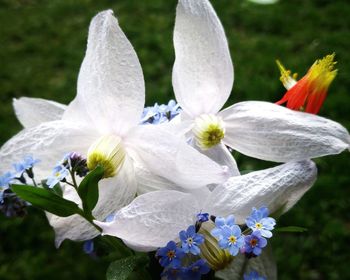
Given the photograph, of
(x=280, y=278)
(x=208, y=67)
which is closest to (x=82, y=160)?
(x=208, y=67)

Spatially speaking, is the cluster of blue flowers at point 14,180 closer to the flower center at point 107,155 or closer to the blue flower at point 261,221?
the flower center at point 107,155

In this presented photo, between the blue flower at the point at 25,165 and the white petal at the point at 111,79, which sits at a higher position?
the white petal at the point at 111,79

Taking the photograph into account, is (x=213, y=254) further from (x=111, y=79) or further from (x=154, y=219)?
(x=111, y=79)

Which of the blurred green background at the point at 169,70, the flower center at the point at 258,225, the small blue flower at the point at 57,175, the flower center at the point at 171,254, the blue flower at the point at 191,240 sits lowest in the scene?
the blurred green background at the point at 169,70

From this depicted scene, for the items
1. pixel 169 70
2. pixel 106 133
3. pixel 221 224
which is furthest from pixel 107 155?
pixel 169 70

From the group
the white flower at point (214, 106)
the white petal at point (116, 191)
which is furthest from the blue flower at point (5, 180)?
the white flower at point (214, 106)

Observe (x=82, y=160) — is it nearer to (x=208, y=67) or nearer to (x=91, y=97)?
(x=91, y=97)
